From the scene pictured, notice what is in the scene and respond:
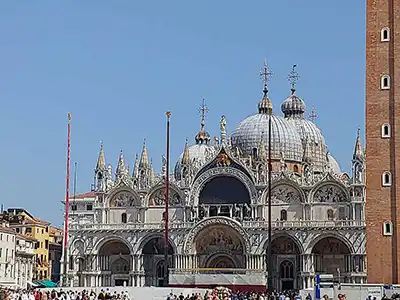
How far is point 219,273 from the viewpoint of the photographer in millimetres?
68125

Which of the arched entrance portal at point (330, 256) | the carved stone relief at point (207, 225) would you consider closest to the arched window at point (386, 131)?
the arched entrance portal at point (330, 256)

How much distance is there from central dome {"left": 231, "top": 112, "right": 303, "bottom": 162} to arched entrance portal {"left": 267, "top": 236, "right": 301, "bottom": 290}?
10459 mm

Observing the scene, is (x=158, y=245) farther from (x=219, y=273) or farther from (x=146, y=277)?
(x=219, y=273)

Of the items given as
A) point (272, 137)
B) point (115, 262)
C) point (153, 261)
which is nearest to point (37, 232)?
point (115, 262)

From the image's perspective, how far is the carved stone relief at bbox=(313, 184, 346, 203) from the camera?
7006cm

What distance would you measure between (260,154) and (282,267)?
983 cm

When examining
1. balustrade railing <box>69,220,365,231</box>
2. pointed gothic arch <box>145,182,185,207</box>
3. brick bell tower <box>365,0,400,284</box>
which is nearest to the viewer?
brick bell tower <box>365,0,400,284</box>

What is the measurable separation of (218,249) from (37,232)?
24.5 metres

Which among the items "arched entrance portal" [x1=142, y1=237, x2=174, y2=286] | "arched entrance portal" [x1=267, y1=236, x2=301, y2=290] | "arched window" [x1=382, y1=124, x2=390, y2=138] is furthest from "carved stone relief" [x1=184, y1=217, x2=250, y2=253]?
"arched window" [x1=382, y1=124, x2=390, y2=138]

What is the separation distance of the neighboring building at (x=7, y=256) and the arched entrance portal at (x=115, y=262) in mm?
7999

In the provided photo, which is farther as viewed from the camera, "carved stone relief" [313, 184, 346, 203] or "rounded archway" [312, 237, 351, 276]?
"carved stone relief" [313, 184, 346, 203]

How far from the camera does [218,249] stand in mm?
71812

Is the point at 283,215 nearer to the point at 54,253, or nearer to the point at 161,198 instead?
the point at 161,198

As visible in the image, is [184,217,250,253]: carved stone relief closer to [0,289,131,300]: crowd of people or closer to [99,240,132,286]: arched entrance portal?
[99,240,132,286]: arched entrance portal
